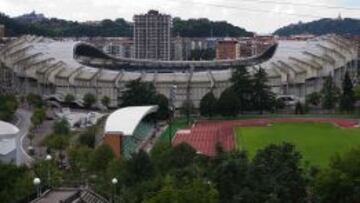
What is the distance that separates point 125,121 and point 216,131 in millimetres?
5610

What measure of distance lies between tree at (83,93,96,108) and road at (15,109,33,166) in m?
4.14

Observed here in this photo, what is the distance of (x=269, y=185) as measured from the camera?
1673cm

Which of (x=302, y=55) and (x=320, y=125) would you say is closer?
(x=320, y=125)

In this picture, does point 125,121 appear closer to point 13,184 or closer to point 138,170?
point 138,170

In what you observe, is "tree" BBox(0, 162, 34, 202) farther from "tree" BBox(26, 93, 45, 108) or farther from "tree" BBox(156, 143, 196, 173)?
"tree" BBox(26, 93, 45, 108)

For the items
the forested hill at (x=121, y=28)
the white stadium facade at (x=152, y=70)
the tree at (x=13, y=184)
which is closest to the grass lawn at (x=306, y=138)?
the tree at (x=13, y=184)

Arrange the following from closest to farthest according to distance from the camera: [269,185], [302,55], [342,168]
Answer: [269,185] → [342,168] → [302,55]

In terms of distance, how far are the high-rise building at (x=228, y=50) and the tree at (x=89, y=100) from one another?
3617cm

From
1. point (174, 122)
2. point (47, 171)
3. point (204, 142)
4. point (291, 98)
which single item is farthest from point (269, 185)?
point (291, 98)

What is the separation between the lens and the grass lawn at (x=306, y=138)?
29.4m

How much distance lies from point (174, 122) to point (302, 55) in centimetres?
2215

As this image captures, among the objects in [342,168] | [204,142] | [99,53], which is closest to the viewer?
[342,168]

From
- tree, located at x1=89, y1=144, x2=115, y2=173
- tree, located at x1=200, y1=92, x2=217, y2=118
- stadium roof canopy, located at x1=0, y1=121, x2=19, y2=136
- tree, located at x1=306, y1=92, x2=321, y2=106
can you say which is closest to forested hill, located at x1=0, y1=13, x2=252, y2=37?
tree, located at x1=306, y1=92, x2=321, y2=106

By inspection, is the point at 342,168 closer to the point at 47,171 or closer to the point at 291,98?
the point at 47,171
